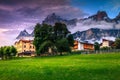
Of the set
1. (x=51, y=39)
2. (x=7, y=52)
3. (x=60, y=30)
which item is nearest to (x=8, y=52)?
(x=7, y=52)

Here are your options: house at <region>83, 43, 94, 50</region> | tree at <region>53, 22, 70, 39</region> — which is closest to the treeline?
tree at <region>53, 22, 70, 39</region>

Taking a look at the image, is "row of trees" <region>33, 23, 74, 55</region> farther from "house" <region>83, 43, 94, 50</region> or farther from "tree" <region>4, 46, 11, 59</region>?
"house" <region>83, 43, 94, 50</region>

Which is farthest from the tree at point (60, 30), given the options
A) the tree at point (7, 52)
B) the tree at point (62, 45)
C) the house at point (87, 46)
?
the house at point (87, 46)

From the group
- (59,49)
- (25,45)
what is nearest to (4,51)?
(59,49)

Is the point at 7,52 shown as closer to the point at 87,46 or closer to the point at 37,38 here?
the point at 37,38

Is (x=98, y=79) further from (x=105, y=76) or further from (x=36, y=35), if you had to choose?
(x=36, y=35)

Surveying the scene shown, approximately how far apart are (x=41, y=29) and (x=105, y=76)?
69.7 meters

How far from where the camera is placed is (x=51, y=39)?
87250 millimetres

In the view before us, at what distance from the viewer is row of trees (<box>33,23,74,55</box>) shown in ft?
272

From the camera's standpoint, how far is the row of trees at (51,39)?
82.8 m

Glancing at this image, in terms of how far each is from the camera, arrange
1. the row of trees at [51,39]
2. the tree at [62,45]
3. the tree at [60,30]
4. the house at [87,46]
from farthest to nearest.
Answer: the house at [87,46], the tree at [60,30], the row of trees at [51,39], the tree at [62,45]

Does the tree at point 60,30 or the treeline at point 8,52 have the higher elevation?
the tree at point 60,30

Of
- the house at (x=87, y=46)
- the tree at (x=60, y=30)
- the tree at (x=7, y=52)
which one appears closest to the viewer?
the tree at (x=60, y=30)

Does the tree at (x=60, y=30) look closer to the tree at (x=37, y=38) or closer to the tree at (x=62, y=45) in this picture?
the tree at (x=37, y=38)
